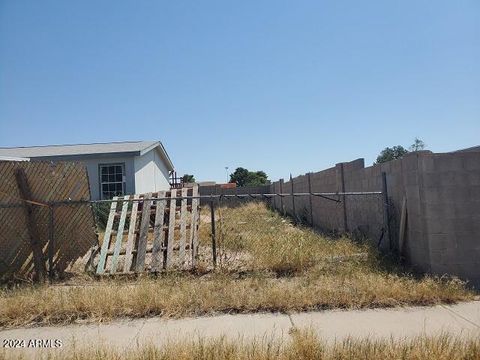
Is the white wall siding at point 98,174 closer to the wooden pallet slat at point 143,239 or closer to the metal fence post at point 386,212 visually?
the wooden pallet slat at point 143,239

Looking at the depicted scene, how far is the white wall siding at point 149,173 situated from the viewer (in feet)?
62.1

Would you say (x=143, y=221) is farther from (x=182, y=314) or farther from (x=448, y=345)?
(x=448, y=345)

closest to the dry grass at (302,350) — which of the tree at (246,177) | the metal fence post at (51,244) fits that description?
the metal fence post at (51,244)

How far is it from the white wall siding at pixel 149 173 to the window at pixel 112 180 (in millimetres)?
646

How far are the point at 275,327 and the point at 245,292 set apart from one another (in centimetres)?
123

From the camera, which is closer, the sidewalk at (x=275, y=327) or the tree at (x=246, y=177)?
the sidewalk at (x=275, y=327)

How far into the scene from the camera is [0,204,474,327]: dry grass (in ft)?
17.9

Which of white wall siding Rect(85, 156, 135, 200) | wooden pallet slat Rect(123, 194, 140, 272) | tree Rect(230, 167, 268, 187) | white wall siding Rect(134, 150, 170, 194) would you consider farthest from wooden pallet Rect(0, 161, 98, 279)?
tree Rect(230, 167, 268, 187)

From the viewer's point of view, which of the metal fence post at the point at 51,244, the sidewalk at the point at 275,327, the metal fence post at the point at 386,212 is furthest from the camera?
the metal fence post at the point at 386,212

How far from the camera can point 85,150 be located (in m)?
19.8

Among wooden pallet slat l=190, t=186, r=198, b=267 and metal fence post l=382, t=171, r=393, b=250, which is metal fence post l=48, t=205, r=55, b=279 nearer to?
wooden pallet slat l=190, t=186, r=198, b=267

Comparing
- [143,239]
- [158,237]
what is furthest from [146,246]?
[158,237]

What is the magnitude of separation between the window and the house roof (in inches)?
29.9

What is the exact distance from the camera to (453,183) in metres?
6.55
